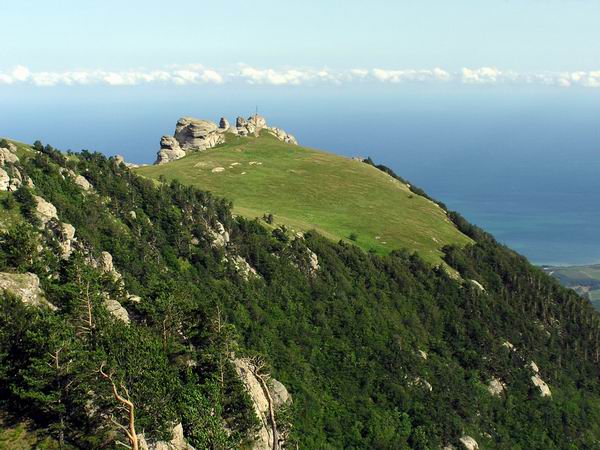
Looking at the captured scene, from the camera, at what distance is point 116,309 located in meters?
49.5

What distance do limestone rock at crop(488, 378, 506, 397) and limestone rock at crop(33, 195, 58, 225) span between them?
78.7m

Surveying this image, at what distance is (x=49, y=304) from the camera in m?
46.1

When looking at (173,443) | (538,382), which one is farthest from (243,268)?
(538,382)

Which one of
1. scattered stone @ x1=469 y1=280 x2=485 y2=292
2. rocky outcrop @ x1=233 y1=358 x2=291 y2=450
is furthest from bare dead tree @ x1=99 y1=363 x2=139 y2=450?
scattered stone @ x1=469 y1=280 x2=485 y2=292

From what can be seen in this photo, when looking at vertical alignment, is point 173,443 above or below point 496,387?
above

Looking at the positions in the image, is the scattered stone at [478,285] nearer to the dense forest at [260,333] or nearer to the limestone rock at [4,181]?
the dense forest at [260,333]

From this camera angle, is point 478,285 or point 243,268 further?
point 478,285

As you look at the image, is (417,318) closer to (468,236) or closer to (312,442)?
(312,442)

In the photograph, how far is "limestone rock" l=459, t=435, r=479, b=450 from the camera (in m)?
80.9

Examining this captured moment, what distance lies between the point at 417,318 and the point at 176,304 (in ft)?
207

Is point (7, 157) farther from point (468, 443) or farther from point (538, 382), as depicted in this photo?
point (538, 382)

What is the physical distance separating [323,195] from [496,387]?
7683 cm

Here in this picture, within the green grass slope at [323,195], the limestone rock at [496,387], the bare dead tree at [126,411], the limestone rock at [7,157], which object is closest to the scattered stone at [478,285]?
the green grass slope at [323,195]

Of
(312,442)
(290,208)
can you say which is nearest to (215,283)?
(312,442)
